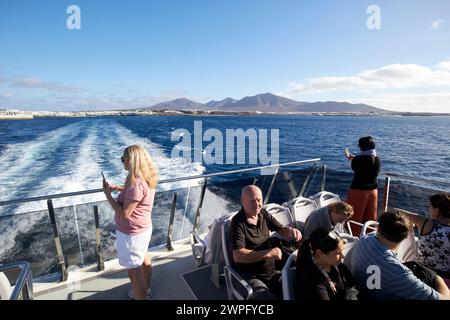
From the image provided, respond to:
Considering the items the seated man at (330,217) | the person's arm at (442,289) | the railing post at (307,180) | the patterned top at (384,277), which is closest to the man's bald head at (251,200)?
the seated man at (330,217)

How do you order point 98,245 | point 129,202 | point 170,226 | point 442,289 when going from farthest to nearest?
point 170,226, point 98,245, point 129,202, point 442,289

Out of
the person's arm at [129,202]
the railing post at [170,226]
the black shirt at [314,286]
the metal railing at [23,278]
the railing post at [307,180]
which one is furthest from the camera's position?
the railing post at [307,180]

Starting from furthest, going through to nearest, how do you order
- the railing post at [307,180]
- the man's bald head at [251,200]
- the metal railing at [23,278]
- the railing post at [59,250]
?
the railing post at [307,180], the railing post at [59,250], the man's bald head at [251,200], the metal railing at [23,278]

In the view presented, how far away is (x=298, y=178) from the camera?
14.9 ft

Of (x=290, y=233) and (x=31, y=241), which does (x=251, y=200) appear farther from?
(x=31, y=241)

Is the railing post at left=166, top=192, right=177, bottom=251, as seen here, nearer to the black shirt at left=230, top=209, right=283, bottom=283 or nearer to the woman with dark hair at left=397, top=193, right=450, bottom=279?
the black shirt at left=230, top=209, right=283, bottom=283

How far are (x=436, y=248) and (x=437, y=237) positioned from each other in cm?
9

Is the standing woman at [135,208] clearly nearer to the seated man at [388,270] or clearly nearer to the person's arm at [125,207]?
the person's arm at [125,207]

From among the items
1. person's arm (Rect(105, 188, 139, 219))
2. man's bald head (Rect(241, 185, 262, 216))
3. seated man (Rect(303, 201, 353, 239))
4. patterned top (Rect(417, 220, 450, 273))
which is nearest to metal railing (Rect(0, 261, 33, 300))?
person's arm (Rect(105, 188, 139, 219))

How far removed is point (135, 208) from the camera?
7.66ft

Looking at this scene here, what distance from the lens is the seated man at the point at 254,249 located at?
87.9 inches

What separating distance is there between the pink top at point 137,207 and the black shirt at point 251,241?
0.76 meters

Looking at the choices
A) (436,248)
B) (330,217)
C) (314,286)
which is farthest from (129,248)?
(436,248)
